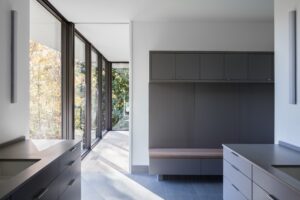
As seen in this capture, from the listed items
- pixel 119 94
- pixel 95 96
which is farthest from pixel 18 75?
pixel 119 94

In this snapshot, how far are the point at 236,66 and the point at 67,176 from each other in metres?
3.47

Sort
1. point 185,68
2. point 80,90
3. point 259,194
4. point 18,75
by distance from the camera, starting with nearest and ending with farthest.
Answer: point 259,194
point 18,75
point 185,68
point 80,90

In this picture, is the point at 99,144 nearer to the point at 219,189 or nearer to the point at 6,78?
the point at 219,189

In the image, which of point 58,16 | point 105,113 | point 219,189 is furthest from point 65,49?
point 105,113

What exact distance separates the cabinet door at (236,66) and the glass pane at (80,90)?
308 centimetres

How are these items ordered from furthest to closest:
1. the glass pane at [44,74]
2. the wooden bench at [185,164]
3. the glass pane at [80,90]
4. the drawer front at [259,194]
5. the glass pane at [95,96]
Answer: the glass pane at [95,96], the glass pane at [80,90], the wooden bench at [185,164], the glass pane at [44,74], the drawer front at [259,194]

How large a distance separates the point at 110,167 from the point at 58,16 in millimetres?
2860

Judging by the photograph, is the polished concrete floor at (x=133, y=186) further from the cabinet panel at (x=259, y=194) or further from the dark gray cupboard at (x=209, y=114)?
the cabinet panel at (x=259, y=194)

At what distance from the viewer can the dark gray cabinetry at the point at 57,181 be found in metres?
1.71

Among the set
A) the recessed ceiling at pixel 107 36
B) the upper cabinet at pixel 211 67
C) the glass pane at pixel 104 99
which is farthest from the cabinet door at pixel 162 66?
the glass pane at pixel 104 99

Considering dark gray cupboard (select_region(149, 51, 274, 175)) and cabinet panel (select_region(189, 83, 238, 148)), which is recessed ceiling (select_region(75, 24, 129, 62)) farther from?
cabinet panel (select_region(189, 83, 238, 148))

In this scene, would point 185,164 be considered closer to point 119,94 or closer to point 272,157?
point 272,157

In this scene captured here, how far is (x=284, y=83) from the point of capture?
299 centimetres

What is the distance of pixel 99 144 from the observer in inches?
326
